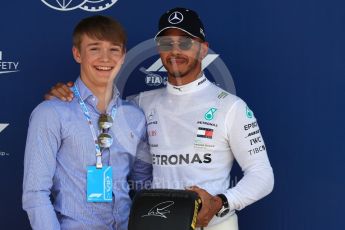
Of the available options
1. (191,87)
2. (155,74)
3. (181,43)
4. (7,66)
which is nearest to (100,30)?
(181,43)

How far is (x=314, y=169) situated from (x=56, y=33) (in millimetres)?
1348

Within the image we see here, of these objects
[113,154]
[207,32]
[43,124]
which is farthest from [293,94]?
[43,124]

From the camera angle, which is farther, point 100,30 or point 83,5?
point 83,5

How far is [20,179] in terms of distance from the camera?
309cm

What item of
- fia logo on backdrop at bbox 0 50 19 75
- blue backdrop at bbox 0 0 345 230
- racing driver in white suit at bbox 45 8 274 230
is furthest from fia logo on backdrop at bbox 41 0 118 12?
racing driver in white suit at bbox 45 8 274 230

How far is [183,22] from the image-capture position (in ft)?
8.41

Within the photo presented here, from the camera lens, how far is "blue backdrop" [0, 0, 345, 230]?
2.97 meters

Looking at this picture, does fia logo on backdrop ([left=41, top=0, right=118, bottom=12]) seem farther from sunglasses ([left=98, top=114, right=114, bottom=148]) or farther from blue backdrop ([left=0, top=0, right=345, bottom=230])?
sunglasses ([left=98, top=114, right=114, bottom=148])

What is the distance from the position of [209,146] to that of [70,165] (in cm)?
53

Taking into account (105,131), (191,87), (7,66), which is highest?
(7,66)

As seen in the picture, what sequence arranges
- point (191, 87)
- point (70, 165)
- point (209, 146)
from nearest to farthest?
point (70, 165) < point (209, 146) < point (191, 87)
